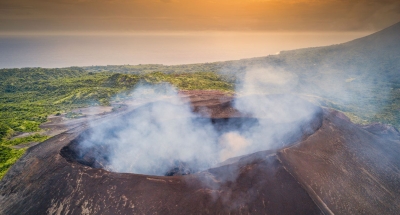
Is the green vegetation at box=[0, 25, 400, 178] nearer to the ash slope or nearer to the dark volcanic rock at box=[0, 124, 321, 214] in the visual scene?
the ash slope

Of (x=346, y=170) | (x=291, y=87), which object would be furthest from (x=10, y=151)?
(x=291, y=87)

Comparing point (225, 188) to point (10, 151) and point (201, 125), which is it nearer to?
point (201, 125)

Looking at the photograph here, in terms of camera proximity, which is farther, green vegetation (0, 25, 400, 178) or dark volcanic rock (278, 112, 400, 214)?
green vegetation (0, 25, 400, 178)

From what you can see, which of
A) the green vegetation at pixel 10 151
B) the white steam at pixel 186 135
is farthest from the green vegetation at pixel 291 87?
the white steam at pixel 186 135

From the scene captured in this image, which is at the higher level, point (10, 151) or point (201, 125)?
point (201, 125)

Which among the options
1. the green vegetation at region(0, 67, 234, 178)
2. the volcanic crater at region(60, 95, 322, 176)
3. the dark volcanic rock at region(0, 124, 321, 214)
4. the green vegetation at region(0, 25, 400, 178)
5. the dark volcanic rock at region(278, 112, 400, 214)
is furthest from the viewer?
the green vegetation at region(0, 25, 400, 178)

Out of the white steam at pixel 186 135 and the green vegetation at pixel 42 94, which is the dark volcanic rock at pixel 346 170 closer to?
the white steam at pixel 186 135

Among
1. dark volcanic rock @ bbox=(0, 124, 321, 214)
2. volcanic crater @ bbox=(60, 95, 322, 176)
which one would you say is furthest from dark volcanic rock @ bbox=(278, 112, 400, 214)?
volcanic crater @ bbox=(60, 95, 322, 176)

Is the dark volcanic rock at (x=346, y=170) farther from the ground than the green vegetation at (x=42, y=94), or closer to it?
farther from the ground

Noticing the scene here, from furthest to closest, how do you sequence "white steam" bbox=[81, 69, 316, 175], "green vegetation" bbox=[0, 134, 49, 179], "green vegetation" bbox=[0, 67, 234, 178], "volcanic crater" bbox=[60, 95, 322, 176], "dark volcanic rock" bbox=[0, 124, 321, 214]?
"green vegetation" bbox=[0, 67, 234, 178] < "green vegetation" bbox=[0, 134, 49, 179] < "white steam" bbox=[81, 69, 316, 175] < "volcanic crater" bbox=[60, 95, 322, 176] < "dark volcanic rock" bbox=[0, 124, 321, 214]
